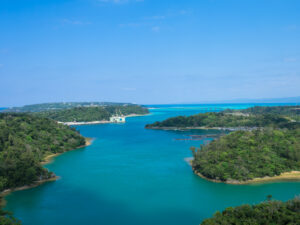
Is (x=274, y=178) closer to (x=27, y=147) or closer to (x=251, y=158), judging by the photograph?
(x=251, y=158)

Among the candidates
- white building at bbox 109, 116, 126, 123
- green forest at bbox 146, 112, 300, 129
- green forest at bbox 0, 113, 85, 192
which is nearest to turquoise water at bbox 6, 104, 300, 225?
green forest at bbox 0, 113, 85, 192

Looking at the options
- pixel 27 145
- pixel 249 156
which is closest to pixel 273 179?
pixel 249 156

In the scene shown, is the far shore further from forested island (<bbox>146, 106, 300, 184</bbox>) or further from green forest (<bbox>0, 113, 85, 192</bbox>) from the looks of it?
green forest (<bbox>0, 113, 85, 192</bbox>)

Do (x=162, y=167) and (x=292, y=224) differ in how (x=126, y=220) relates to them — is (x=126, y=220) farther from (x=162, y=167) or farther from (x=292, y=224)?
(x=162, y=167)

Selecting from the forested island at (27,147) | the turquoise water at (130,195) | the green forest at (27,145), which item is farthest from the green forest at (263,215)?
the green forest at (27,145)

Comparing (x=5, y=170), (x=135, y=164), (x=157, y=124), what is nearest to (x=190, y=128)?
(x=157, y=124)

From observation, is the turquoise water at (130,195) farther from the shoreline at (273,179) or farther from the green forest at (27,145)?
the green forest at (27,145)
